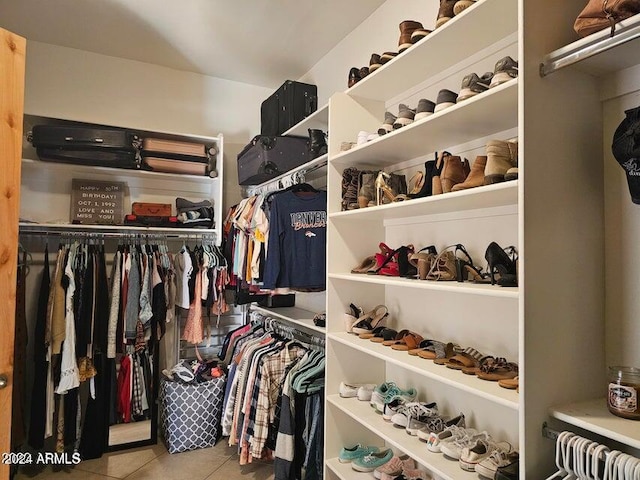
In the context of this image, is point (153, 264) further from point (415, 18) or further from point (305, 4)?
point (415, 18)

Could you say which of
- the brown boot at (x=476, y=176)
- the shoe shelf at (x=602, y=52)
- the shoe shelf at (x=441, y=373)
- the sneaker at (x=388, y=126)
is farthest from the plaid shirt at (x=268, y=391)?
the shoe shelf at (x=602, y=52)

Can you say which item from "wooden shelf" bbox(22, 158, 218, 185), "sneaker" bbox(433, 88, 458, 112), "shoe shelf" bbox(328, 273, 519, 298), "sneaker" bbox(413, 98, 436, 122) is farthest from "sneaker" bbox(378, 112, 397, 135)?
"wooden shelf" bbox(22, 158, 218, 185)

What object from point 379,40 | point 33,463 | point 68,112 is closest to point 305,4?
point 379,40

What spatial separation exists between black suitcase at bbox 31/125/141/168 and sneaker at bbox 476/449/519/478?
9.13ft

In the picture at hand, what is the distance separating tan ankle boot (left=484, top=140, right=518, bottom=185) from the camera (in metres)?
1.24

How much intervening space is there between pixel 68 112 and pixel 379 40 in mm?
2351

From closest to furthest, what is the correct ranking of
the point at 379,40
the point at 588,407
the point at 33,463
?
the point at 588,407 < the point at 379,40 < the point at 33,463

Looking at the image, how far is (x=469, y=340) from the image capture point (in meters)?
1.67

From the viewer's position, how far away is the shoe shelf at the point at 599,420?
0.92 m

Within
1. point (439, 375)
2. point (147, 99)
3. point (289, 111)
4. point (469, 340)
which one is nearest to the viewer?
point (439, 375)

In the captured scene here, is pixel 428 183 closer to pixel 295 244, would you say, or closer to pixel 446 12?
pixel 446 12

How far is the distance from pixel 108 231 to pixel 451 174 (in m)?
2.51

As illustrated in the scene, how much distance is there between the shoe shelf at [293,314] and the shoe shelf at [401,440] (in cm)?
49

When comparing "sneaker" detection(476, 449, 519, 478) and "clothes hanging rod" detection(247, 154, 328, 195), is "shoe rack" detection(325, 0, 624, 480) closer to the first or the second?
"sneaker" detection(476, 449, 519, 478)
